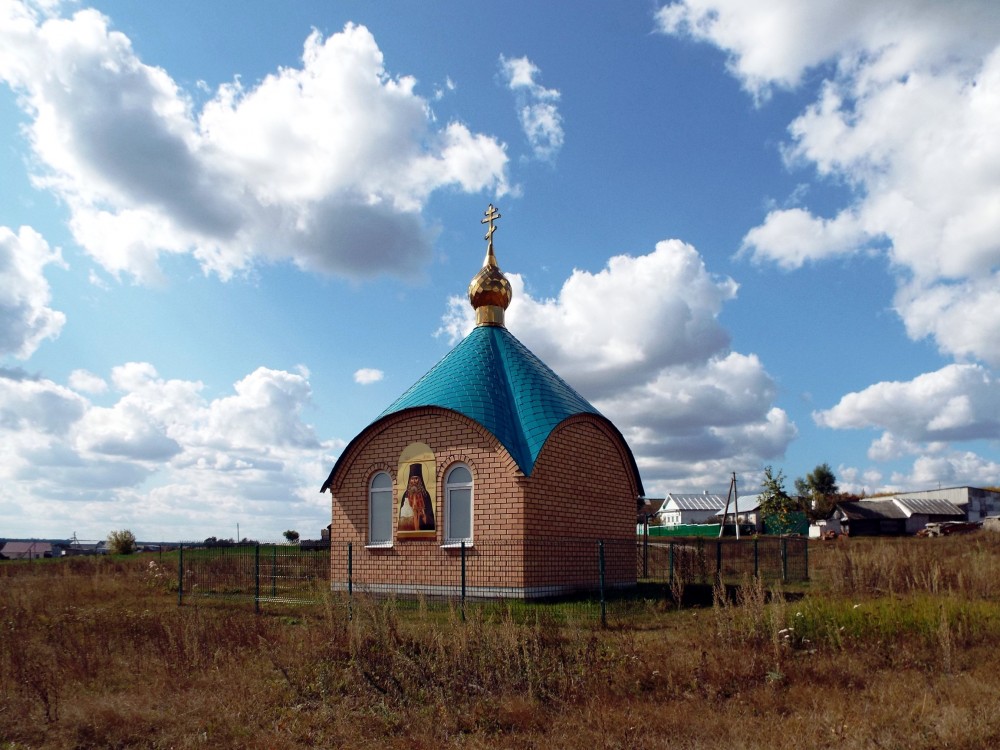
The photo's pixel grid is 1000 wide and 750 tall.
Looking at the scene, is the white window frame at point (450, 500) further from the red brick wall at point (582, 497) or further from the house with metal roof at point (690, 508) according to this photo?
the house with metal roof at point (690, 508)

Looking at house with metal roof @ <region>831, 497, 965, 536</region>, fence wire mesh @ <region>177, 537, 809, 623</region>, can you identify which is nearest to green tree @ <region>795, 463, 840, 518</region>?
house with metal roof @ <region>831, 497, 965, 536</region>

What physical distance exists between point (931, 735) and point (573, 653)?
327cm

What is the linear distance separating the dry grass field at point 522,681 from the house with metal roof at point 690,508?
5793cm

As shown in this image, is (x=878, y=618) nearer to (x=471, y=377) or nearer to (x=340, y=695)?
(x=340, y=695)

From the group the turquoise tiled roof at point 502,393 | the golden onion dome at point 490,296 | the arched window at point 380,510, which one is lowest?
the arched window at point 380,510

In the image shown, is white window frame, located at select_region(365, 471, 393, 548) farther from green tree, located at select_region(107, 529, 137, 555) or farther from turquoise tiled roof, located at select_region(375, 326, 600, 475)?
green tree, located at select_region(107, 529, 137, 555)

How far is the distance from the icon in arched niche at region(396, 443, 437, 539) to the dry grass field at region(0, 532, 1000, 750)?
4.99 meters

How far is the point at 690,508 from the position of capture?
67188 millimetres

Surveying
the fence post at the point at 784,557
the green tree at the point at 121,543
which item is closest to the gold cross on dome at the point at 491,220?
the fence post at the point at 784,557

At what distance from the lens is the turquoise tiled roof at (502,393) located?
14797mm

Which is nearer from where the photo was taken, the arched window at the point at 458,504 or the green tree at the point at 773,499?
the arched window at the point at 458,504

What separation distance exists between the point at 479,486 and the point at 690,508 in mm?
56077

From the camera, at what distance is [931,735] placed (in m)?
5.75

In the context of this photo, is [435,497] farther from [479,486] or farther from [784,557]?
[784,557]
